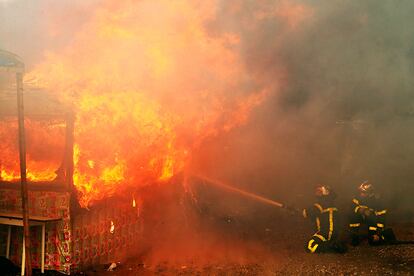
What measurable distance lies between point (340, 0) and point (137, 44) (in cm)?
625

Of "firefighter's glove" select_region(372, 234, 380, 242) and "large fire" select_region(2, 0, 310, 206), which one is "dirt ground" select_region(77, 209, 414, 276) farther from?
"large fire" select_region(2, 0, 310, 206)

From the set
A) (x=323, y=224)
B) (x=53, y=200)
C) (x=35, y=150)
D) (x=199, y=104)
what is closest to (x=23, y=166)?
(x=53, y=200)

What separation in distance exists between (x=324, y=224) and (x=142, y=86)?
533cm

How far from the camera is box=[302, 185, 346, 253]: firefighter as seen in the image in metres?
7.71

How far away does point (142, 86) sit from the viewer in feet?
26.6

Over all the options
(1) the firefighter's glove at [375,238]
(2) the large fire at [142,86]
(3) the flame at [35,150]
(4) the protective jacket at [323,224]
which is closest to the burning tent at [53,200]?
(3) the flame at [35,150]

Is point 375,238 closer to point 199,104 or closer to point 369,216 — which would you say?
point 369,216

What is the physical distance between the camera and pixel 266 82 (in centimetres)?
1062

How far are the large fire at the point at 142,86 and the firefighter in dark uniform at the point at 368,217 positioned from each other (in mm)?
4169

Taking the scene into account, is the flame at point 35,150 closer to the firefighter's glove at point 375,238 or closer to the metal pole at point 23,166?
the metal pole at point 23,166

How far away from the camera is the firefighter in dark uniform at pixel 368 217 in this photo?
26.5ft

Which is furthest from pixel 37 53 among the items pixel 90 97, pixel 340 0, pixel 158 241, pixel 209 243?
pixel 340 0

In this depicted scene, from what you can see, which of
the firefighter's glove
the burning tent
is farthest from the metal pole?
the firefighter's glove

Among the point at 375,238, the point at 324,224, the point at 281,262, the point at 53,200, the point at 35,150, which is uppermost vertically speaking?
the point at 35,150
